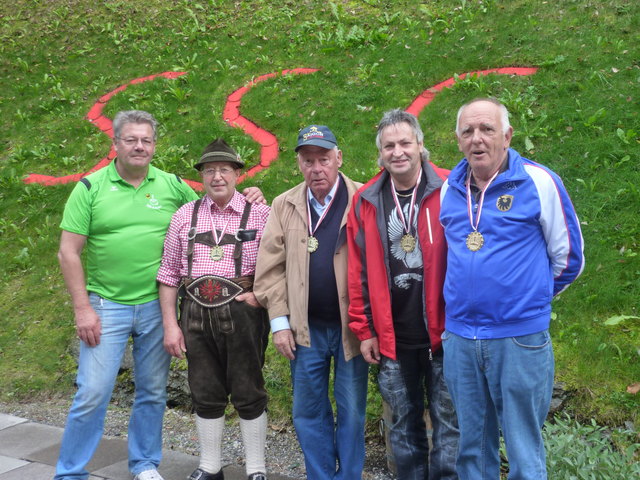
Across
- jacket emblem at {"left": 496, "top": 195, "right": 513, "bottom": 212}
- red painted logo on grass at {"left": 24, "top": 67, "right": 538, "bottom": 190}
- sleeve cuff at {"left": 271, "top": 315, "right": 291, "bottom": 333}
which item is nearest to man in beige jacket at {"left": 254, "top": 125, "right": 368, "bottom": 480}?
sleeve cuff at {"left": 271, "top": 315, "right": 291, "bottom": 333}

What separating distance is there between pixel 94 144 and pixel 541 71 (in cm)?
765

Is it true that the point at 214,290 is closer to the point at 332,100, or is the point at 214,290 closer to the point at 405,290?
the point at 405,290

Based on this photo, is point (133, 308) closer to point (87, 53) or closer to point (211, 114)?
point (211, 114)

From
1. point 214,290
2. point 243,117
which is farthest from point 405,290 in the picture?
point 243,117

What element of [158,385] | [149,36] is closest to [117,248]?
[158,385]

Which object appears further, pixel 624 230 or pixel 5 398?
pixel 5 398

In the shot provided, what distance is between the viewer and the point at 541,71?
9.90m

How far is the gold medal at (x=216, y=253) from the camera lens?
15.1 feet

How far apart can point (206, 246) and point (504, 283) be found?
2.11 metres

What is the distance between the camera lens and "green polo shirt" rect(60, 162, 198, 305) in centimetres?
469

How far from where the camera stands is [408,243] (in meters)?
4.12

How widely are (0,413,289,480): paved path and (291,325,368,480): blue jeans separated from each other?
2.21 ft

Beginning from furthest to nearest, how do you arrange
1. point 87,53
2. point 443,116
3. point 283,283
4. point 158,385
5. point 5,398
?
point 87,53 → point 443,116 → point 5,398 → point 158,385 → point 283,283

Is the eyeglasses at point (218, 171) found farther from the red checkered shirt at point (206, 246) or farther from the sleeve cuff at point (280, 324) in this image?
the sleeve cuff at point (280, 324)
